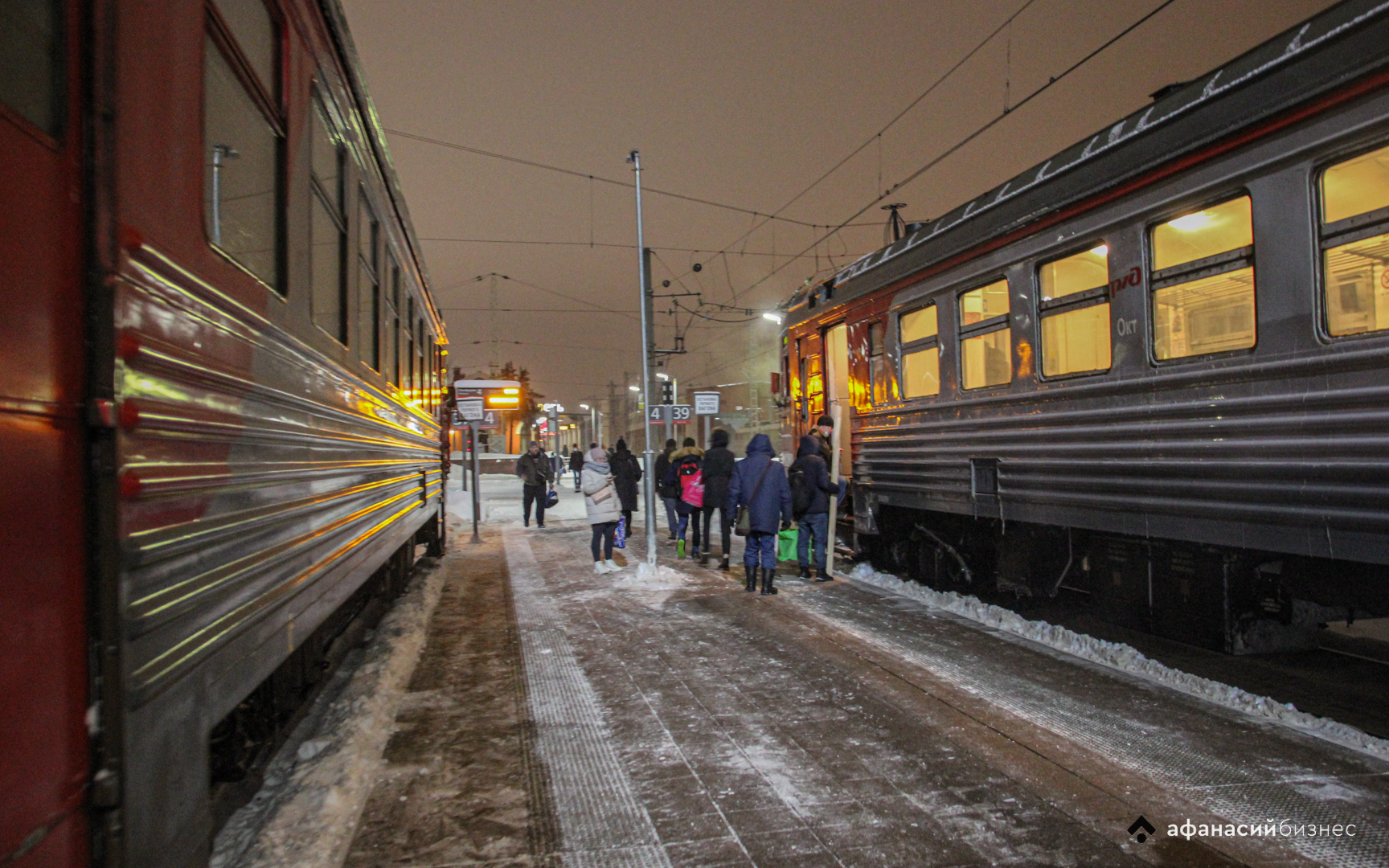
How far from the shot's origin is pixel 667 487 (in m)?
11.8

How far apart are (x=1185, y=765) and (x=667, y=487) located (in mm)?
8604

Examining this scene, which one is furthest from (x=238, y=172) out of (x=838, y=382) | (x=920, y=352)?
(x=838, y=382)

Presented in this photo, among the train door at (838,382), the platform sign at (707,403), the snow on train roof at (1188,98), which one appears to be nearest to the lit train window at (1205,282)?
the snow on train roof at (1188,98)

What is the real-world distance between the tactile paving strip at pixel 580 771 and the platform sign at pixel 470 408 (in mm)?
8265

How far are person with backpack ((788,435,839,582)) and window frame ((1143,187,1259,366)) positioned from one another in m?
3.90

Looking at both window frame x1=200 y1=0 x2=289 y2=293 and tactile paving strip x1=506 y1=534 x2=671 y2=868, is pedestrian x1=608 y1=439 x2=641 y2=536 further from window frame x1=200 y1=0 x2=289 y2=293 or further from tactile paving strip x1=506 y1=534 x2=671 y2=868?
window frame x1=200 y1=0 x2=289 y2=293

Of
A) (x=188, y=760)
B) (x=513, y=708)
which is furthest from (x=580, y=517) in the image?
(x=188, y=760)

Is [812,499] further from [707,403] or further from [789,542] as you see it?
[707,403]

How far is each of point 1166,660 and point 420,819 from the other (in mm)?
4475

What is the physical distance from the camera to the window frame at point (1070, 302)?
5250 millimetres

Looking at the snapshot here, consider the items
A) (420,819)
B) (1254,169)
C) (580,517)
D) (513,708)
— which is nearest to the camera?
(420,819)

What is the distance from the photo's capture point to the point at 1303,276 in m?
3.95

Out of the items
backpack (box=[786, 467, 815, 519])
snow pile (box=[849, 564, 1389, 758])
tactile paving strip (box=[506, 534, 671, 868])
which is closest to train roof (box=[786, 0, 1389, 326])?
backpack (box=[786, 467, 815, 519])

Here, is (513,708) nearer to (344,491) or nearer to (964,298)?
(344,491)
